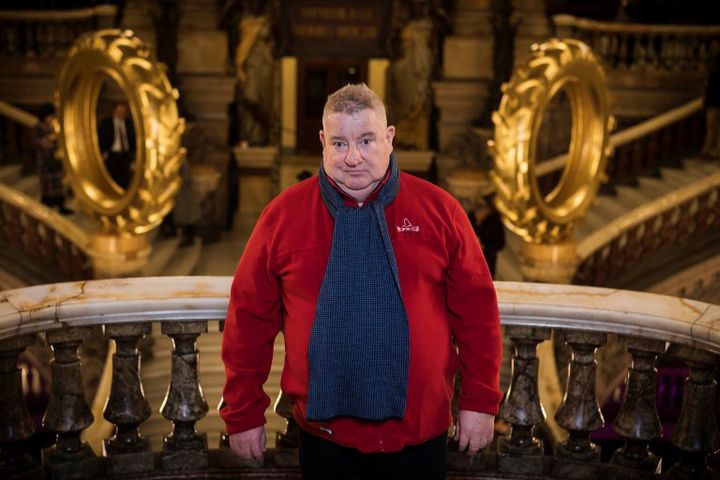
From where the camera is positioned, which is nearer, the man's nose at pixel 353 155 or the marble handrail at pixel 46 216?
the man's nose at pixel 353 155

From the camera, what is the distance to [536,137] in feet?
29.3

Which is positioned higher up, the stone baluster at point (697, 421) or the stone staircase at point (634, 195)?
the stone baluster at point (697, 421)

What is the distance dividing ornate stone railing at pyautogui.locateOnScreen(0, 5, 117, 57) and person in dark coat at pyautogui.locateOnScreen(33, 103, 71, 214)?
3.63 meters

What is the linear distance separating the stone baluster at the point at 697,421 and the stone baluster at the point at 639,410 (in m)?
0.10

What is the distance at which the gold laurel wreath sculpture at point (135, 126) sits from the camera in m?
8.74

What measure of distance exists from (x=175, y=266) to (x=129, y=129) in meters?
1.58

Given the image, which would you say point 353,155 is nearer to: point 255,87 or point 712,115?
point 712,115

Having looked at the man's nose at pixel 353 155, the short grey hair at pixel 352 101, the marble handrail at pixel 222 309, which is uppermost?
the short grey hair at pixel 352 101

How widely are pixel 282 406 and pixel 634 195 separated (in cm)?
916

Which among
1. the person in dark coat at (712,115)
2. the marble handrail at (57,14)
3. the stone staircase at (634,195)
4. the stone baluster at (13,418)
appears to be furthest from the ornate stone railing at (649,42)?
the stone baluster at (13,418)

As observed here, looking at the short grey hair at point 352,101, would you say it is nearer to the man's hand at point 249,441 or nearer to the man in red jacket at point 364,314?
the man in red jacket at point 364,314

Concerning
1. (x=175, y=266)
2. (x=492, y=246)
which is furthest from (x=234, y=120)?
(x=492, y=246)

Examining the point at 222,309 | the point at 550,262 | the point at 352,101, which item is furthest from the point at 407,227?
the point at 550,262

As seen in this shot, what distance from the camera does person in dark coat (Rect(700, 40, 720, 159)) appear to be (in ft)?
40.2
